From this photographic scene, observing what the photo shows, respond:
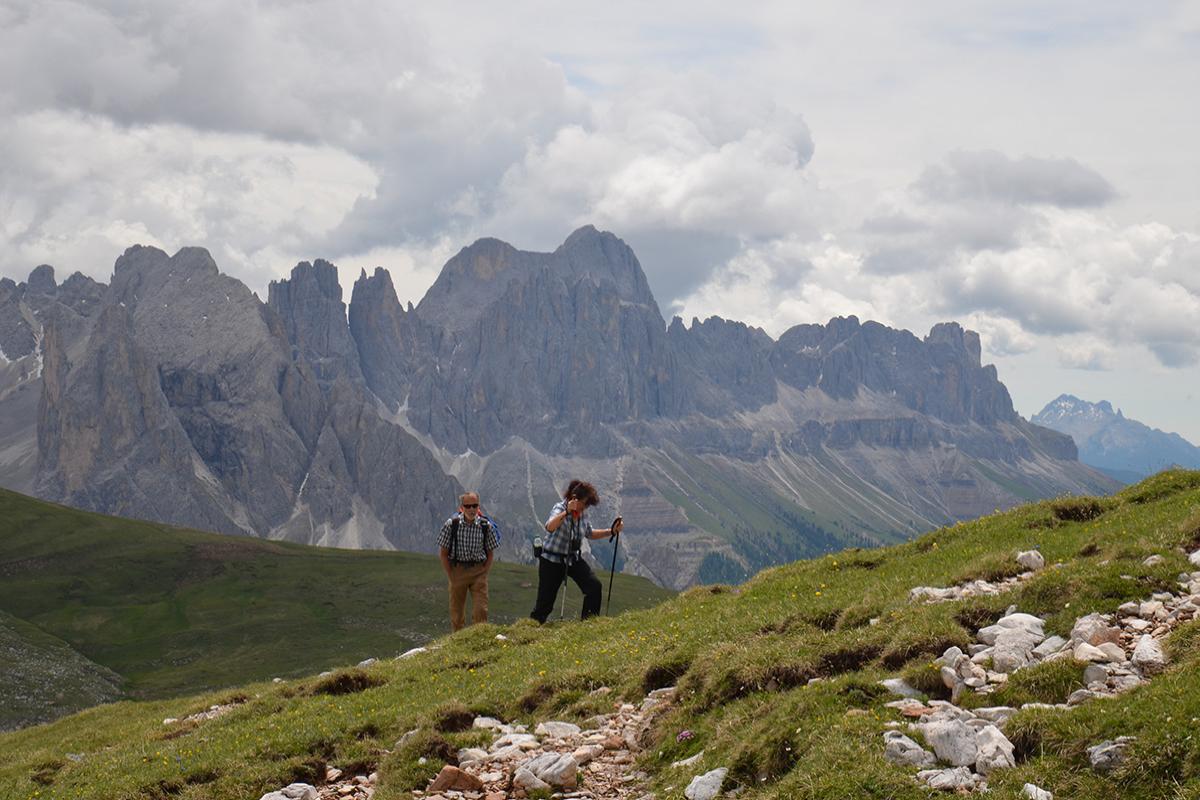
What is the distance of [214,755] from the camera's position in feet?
62.2

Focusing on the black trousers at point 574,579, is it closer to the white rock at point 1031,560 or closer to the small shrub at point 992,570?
the small shrub at point 992,570

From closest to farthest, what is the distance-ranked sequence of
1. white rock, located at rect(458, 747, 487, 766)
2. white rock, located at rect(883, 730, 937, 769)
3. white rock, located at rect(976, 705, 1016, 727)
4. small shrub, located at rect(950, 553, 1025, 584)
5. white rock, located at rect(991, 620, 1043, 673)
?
1. white rock, located at rect(883, 730, 937, 769)
2. white rock, located at rect(976, 705, 1016, 727)
3. white rock, located at rect(991, 620, 1043, 673)
4. white rock, located at rect(458, 747, 487, 766)
5. small shrub, located at rect(950, 553, 1025, 584)

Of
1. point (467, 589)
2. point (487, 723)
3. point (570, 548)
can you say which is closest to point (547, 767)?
point (487, 723)

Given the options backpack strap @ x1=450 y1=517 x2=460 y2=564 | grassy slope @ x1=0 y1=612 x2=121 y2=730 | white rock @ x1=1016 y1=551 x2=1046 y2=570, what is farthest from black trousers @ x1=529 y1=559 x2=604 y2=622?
grassy slope @ x1=0 y1=612 x2=121 y2=730

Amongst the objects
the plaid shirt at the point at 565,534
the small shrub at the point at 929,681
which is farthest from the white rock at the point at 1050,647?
the plaid shirt at the point at 565,534

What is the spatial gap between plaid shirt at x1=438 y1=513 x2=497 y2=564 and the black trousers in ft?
8.48

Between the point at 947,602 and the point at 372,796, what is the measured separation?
33.7 ft

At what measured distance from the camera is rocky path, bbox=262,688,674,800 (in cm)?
1486

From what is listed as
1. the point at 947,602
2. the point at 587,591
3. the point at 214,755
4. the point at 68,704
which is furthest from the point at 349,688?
the point at 68,704

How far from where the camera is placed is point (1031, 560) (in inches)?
811

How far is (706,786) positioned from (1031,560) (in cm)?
1083

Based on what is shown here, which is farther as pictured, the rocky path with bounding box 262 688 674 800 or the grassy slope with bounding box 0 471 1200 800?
the rocky path with bounding box 262 688 674 800

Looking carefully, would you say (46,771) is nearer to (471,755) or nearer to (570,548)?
(471,755)

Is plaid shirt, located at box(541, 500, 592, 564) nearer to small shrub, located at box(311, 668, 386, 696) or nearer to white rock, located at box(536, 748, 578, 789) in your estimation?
small shrub, located at box(311, 668, 386, 696)
